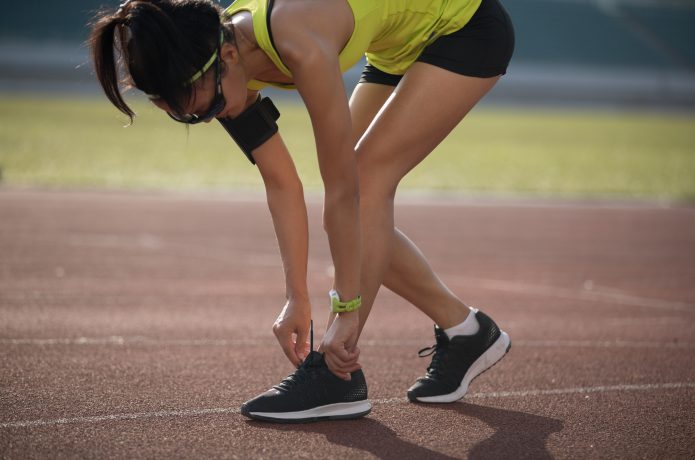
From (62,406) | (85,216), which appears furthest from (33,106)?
(62,406)

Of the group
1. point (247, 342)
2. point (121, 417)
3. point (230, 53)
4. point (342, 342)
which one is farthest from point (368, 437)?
point (247, 342)

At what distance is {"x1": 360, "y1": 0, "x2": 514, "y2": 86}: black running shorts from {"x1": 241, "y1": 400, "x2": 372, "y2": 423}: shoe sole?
1303 millimetres

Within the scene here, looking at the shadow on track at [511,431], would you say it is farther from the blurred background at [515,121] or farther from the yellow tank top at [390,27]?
the blurred background at [515,121]

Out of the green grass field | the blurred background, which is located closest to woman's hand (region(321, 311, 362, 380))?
the blurred background

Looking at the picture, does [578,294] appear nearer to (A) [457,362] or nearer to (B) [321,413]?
(A) [457,362]

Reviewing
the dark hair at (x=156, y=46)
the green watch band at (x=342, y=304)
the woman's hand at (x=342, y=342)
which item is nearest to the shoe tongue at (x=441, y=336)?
the woman's hand at (x=342, y=342)

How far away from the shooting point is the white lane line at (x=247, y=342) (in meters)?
5.03

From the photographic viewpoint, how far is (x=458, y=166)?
1956 centimetres

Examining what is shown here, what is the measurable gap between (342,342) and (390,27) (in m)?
1.12

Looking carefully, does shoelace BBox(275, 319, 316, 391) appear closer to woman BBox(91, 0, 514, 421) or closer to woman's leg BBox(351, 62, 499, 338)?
woman BBox(91, 0, 514, 421)

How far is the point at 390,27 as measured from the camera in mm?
3434

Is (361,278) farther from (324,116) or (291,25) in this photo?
(291,25)

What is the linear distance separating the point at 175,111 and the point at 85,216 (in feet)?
26.7

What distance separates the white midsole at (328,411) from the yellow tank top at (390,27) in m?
1.19
